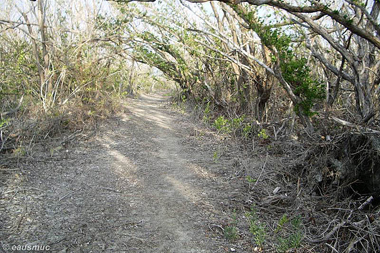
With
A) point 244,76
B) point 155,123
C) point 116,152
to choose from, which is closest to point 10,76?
point 116,152

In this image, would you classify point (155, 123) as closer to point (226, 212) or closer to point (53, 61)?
point (53, 61)

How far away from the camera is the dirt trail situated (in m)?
2.96

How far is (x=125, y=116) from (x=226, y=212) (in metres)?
6.76

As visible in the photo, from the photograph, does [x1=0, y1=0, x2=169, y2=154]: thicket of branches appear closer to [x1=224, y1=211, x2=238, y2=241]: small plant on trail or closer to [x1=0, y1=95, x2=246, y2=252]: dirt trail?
[x1=0, y1=95, x2=246, y2=252]: dirt trail

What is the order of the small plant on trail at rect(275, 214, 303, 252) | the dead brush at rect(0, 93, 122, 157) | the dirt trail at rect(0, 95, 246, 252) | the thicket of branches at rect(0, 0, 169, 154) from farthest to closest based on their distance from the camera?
the thicket of branches at rect(0, 0, 169, 154)
the dead brush at rect(0, 93, 122, 157)
the dirt trail at rect(0, 95, 246, 252)
the small plant on trail at rect(275, 214, 303, 252)

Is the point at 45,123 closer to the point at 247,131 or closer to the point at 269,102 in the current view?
the point at 247,131

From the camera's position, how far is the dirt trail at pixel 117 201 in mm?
2955

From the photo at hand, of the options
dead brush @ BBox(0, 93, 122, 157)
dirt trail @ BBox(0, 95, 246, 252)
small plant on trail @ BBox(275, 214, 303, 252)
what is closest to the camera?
small plant on trail @ BBox(275, 214, 303, 252)

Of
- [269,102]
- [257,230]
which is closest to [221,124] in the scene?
[269,102]

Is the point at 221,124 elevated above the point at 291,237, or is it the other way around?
the point at 221,124

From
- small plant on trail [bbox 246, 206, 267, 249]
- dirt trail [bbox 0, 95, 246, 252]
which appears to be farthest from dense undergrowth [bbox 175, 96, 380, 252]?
dirt trail [bbox 0, 95, 246, 252]

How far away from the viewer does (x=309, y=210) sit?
11.2 feet

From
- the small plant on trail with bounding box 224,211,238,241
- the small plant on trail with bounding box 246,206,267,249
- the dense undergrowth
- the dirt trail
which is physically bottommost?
the dirt trail

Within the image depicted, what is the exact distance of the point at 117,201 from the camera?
3838mm
